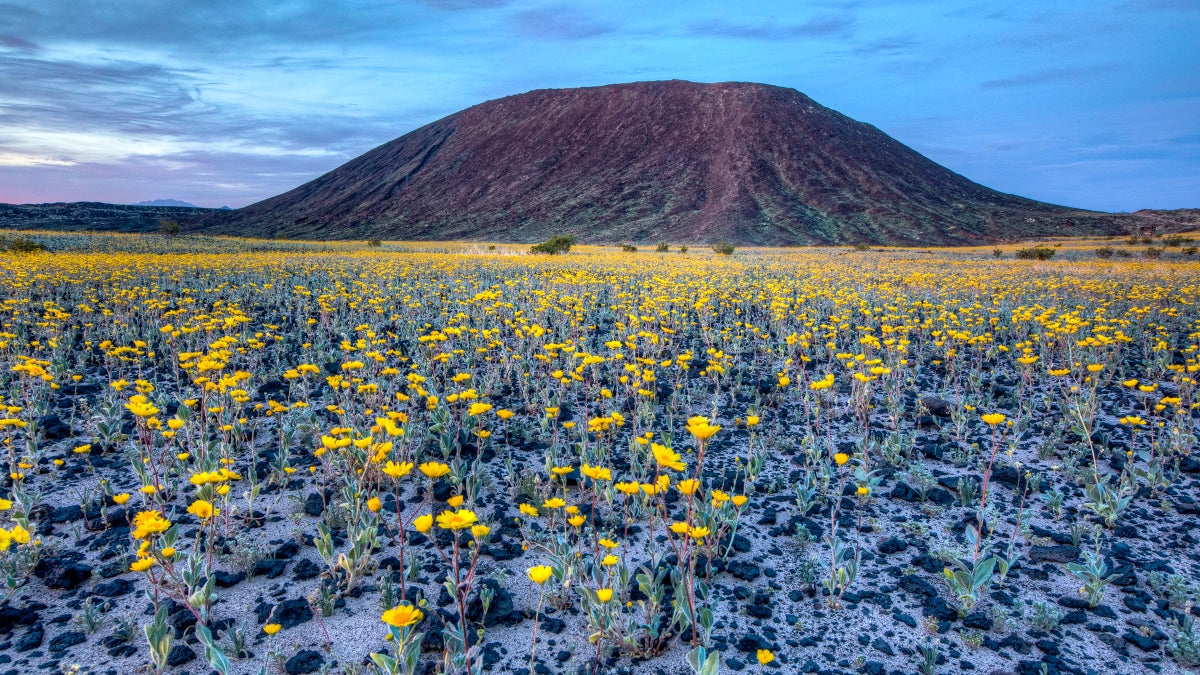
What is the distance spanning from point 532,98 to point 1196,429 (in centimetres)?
14622

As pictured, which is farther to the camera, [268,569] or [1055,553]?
[1055,553]

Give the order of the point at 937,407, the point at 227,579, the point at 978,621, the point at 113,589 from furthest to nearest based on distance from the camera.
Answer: the point at 937,407
the point at 227,579
the point at 113,589
the point at 978,621

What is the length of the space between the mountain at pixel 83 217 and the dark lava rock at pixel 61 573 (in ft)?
336

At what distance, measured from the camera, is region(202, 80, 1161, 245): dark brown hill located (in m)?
85.6

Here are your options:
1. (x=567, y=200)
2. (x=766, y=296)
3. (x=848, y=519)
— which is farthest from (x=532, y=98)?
(x=848, y=519)

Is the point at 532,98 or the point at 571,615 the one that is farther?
the point at 532,98

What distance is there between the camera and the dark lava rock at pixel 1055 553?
3.95m

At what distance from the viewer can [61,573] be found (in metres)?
3.54

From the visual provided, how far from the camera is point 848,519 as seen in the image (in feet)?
15.0

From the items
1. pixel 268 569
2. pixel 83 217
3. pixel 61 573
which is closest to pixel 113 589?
pixel 61 573

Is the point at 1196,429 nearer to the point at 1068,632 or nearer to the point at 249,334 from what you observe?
the point at 1068,632

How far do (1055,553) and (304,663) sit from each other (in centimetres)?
485

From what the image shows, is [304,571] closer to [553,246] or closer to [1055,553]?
[1055,553]

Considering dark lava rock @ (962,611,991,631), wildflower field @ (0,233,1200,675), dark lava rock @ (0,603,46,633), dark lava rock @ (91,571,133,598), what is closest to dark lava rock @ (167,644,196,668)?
wildflower field @ (0,233,1200,675)
